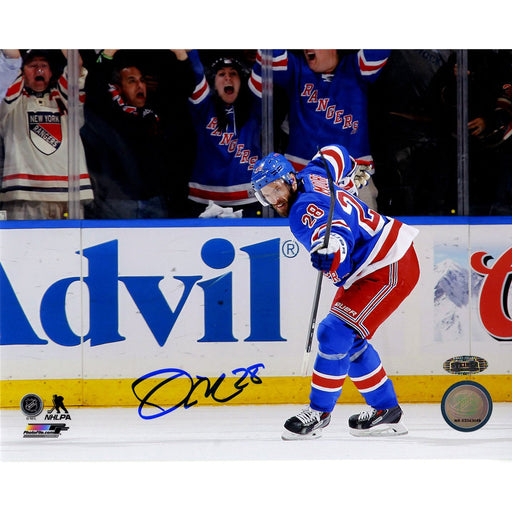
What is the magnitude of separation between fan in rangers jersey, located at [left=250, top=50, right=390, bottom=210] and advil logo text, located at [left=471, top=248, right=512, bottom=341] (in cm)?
90

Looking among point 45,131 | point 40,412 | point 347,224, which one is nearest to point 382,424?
point 347,224

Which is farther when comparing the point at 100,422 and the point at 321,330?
the point at 100,422

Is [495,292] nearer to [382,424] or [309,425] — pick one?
[382,424]

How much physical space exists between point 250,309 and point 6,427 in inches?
57.2

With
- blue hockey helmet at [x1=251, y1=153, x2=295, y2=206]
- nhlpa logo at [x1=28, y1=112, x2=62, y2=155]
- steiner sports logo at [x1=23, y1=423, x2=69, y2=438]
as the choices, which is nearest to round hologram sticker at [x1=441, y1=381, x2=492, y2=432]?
blue hockey helmet at [x1=251, y1=153, x2=295, y2=206]

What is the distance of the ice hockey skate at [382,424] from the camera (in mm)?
3971

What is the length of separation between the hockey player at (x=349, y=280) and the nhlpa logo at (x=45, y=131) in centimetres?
160

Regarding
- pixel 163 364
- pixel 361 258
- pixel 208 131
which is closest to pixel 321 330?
pixel 361 258

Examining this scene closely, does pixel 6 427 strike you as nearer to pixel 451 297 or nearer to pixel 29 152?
pixel 29 152

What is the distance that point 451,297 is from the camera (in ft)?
16.0

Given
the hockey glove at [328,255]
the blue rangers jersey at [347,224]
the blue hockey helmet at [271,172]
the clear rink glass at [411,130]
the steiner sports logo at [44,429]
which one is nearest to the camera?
the hockey glove at [328,255]

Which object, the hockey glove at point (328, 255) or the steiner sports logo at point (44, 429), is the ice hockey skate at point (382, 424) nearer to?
the hockey glove at point (328, 255)

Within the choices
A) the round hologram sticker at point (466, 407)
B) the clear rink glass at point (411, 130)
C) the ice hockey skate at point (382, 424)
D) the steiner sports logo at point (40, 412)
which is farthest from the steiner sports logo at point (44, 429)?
the round hologram sticker at point (466, 407)

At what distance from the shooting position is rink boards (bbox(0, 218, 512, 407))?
4.82 metres
